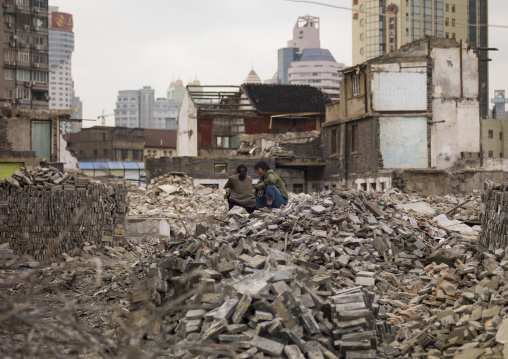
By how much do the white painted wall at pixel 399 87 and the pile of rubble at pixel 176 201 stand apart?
9.81m

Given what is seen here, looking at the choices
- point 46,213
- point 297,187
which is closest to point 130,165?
point 297,187

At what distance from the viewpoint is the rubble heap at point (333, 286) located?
729 cm

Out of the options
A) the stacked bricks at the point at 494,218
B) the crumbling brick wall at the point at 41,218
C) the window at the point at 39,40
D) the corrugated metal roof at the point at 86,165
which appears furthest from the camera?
the window at the point at 39,40

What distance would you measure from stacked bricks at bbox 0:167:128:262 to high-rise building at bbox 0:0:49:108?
48.9m

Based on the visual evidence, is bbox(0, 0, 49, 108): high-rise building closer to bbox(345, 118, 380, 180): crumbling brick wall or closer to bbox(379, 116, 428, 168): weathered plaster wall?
bbox(345, 118, 380, 180): crumbling brick wall

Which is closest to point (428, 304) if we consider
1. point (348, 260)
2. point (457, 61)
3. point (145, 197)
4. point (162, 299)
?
point (348, 260)

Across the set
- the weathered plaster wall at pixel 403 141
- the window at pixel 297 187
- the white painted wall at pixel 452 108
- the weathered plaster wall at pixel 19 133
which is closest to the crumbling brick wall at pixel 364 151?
the weathered plaster wall at pixel 403 141

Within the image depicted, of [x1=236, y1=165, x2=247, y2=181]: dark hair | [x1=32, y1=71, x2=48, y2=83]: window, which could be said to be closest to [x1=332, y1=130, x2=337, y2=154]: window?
[x1=236, y1=165, x2=247, y2=181]: dark hair

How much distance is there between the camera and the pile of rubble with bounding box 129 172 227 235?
2333cm

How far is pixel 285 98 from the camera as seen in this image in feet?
164

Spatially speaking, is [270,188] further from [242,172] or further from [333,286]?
[333,286]

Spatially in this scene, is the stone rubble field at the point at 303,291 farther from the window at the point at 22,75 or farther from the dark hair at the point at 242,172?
the window at the point at 22,75

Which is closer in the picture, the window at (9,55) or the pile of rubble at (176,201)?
the pile of rubble at (176,201)

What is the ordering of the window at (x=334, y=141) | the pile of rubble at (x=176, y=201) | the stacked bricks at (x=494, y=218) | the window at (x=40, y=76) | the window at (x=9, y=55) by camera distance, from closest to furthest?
the stacked bricks at (x=494, y=218) → the pile of rubble at (x=176, y=201) → the window at (x=334, y=141) → the window at (x=9, y=55) → the window at (x=40, y=76)
